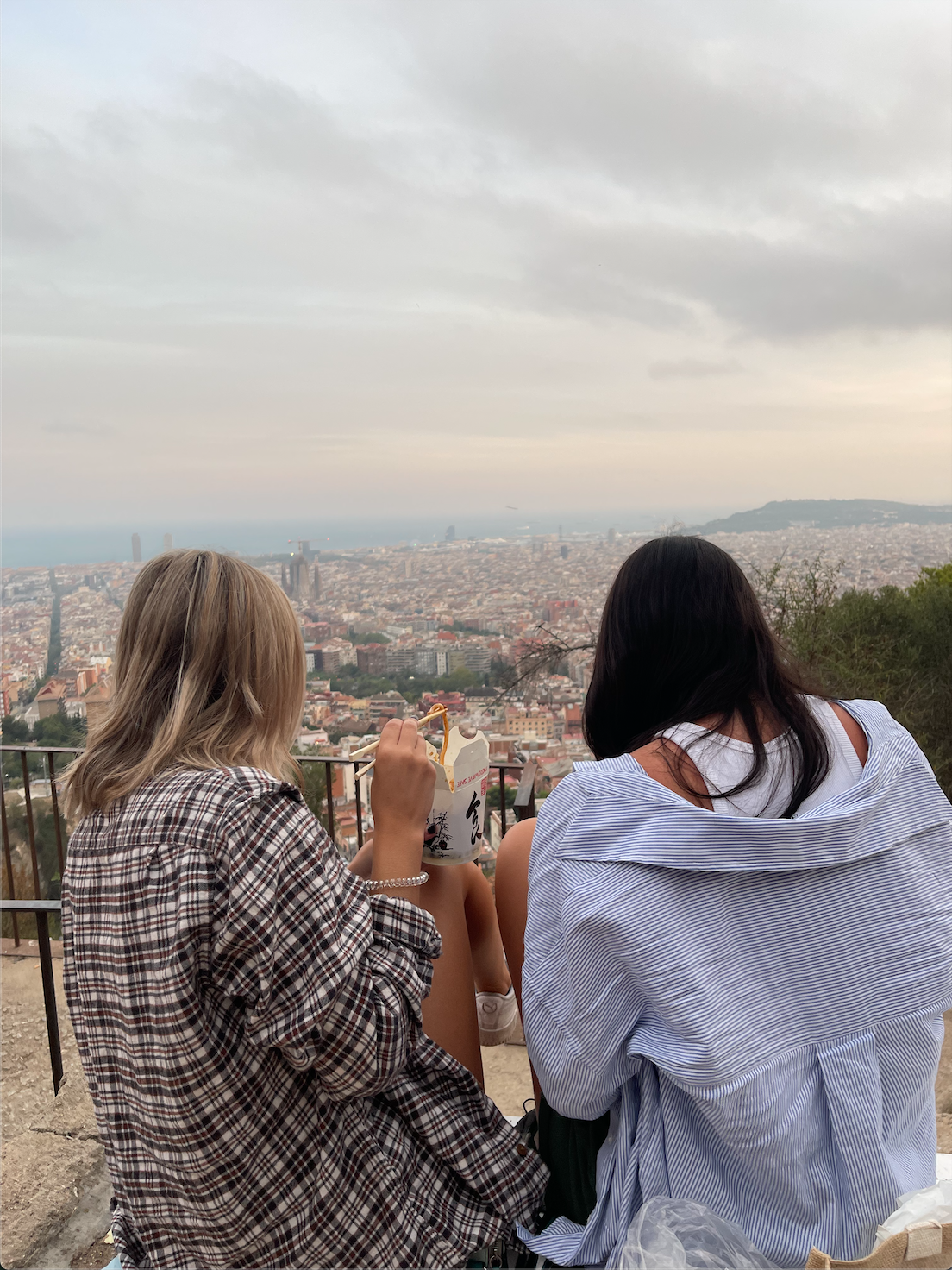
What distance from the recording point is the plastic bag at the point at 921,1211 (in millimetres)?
867

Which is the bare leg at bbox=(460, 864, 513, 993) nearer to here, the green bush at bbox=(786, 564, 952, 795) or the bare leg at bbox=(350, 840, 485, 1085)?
the bare leg at bbox=(350, 840, 485, 1085)

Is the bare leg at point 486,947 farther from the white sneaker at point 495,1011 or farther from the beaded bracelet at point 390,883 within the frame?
the beaded bracelet at point 390,883

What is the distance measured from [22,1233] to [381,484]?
6533mm

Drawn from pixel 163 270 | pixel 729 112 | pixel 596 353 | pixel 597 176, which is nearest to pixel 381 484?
pixel 163 270

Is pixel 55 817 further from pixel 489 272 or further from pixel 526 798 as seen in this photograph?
pixel 489 272

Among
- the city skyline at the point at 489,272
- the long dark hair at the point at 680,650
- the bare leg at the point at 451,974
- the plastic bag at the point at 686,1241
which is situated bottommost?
the plastic bag at the point at 686,1241

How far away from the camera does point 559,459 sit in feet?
45.5

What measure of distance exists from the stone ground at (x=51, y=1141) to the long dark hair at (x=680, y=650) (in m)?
2.00

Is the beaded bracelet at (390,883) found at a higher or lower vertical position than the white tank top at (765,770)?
lower

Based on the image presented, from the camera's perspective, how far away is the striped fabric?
0.90 m

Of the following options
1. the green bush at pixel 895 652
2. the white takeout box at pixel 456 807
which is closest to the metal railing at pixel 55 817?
the white takeout box at pixel 456 807

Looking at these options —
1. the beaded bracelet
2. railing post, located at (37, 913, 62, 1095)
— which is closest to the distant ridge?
railing post, located at (37, 913, 62, 1095)

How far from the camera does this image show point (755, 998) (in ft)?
→ 2.98

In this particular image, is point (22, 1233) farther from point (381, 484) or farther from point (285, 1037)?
point (381, 484)
